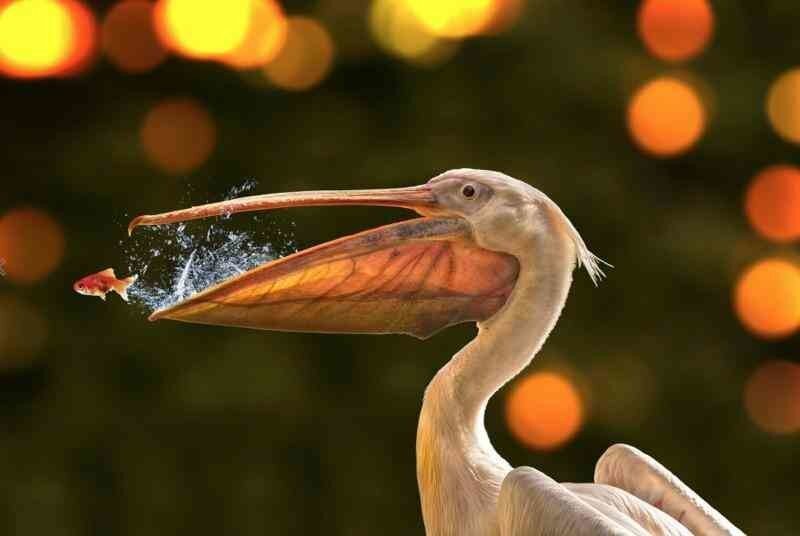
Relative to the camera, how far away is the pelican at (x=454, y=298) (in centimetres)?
237

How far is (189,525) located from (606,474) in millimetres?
2069

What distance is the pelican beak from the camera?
2414 mm

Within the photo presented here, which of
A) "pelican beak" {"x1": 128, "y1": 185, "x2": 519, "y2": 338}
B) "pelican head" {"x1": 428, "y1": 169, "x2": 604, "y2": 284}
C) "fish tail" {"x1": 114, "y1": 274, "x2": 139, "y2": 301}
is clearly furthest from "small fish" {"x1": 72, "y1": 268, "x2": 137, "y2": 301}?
"pelican head" {"x1": 428, "y1": 169, "x2": 604, "y2": 284}

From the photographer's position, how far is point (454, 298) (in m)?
2.48

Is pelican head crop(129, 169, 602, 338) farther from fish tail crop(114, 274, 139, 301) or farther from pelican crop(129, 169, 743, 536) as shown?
fish tail crop(114, 274, 139, 301)

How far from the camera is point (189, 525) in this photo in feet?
14.6

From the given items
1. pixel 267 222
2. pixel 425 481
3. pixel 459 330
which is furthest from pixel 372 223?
pixel 425 481

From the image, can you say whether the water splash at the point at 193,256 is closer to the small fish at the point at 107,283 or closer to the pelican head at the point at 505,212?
the small fish at the point at 107,283

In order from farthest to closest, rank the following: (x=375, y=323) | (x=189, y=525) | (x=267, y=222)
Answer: (x=189, y=525)
(x=267, y=222)
(x=375, y=323)

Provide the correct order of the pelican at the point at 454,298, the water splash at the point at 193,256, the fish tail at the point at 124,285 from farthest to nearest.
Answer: the fish tail at the point at 124,285
the water splash at the point at 193,256
the pelican at the point at 454,298

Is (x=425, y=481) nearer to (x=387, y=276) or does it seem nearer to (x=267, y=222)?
(x=387, y=276)

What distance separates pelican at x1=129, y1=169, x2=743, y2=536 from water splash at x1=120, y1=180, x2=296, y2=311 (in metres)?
0.11

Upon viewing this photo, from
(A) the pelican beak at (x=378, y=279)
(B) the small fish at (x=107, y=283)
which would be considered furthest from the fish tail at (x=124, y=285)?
(A) the pelican beak at (x=378, y=279)

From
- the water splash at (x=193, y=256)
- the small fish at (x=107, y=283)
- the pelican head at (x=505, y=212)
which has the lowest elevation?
the small fish at (x=107, y=283)
